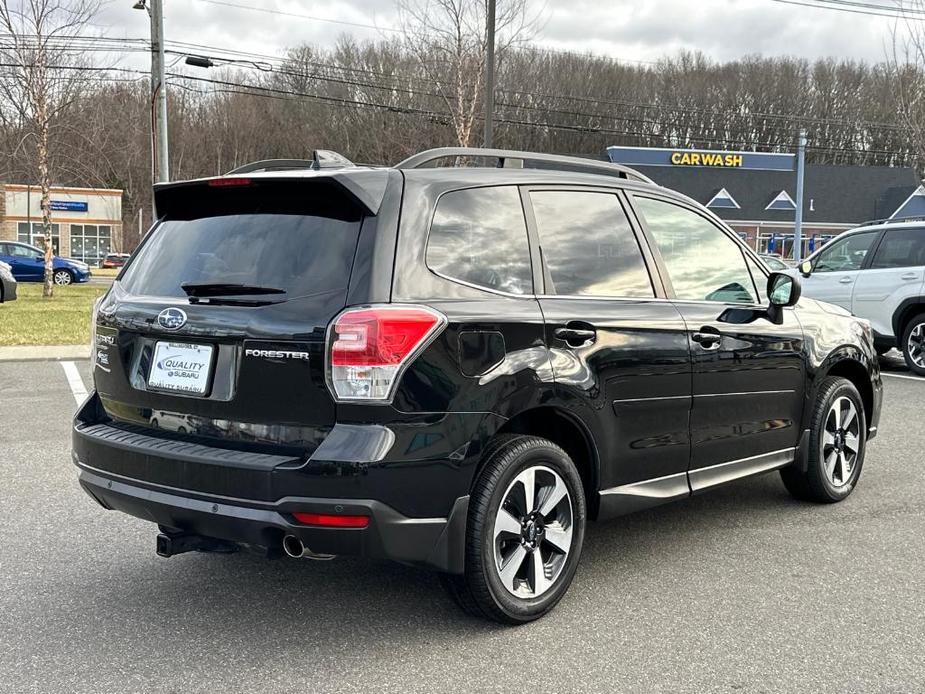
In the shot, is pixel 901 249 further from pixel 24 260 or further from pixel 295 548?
pixel 24 260

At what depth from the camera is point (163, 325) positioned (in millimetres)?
3537

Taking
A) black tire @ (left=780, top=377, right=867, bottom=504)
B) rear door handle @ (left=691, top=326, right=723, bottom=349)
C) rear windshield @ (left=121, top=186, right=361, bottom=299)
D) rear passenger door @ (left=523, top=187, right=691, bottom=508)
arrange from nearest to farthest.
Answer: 1. rear windshield @ (left=121, top=186, right=361, bottom=299)
2. rear passenger door @ (left=523, top=187, right=691, bottom=508)
3. rear door handle @ (left=691, top=326, right=723, bottom=349)
4. black tire @ (left=780, top=377, right=867, bottom=504)

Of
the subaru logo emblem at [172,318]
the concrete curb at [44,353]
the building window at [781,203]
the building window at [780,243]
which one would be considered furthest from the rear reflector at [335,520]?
the building window at [781,203]

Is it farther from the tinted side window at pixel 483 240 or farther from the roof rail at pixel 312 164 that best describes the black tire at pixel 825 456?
the roof rail at pixel 312 164

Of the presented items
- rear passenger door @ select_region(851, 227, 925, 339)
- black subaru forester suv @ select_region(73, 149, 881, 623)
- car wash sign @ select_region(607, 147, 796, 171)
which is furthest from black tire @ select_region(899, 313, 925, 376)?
car wash sign @ select_region(607, 147, 796, 171)

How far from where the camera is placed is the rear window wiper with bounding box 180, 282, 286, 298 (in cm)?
338

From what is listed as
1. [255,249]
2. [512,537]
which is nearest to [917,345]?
[512,537]

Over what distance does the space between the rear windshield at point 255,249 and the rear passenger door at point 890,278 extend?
10083mm

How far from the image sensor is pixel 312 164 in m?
3.76

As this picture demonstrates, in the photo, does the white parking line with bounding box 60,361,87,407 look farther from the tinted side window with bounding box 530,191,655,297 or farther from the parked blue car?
the parked blue car

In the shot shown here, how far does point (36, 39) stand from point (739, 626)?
72.1ft

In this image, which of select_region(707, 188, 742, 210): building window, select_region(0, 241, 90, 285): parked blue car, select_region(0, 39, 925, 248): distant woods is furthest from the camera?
select_region(707, 188, 742, 210): building window

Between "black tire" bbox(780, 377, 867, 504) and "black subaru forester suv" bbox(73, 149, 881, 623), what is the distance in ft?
3.39

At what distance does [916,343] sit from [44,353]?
11364 millimetres
